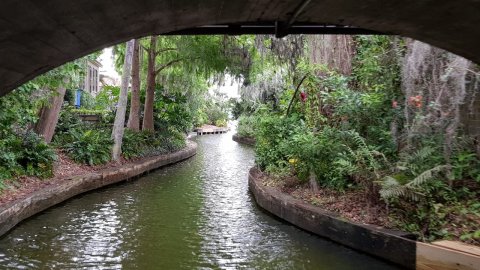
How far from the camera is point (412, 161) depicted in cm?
739

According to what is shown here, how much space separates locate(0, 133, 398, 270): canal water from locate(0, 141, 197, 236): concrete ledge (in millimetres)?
186

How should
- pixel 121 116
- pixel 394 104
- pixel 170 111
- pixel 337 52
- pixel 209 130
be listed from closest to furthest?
1. pixel 394 104
2. pixel 337 52
3. pixel 121 116
4. pixel 170 111
5. pixel 209 130

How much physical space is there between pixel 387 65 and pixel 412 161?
8.83 ft

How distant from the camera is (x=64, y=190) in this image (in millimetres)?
10133

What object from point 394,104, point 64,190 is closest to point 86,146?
point 64,190

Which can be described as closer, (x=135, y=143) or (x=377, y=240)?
(x=377, y=240)

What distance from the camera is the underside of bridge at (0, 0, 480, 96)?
10.2 feet

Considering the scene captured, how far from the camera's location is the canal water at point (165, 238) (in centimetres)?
638

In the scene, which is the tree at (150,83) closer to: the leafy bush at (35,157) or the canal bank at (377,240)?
the leafy bush at (35,157)

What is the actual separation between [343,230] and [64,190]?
21.7ft

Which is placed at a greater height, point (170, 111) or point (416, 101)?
point (416, 101)

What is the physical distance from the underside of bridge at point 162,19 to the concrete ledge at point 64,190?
4.34 metres

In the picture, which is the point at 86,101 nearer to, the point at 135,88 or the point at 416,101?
the point at 135,88

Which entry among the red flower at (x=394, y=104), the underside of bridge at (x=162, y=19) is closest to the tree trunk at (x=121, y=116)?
the red flower at (x=394, y=104)
